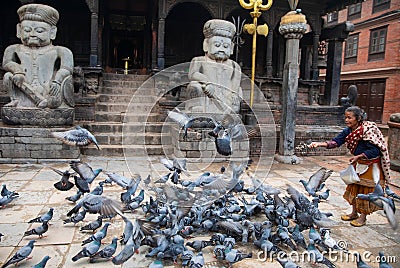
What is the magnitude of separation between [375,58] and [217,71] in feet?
50.3

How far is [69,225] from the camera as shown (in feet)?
10.9

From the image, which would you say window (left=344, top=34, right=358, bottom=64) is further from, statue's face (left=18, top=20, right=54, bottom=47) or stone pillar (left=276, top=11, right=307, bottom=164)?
statue's face (left=18, top=20, right=54, bottom=47)

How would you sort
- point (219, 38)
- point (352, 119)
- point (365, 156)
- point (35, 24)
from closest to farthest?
point (365, 156)
point (352, 119)
point (35, 24)
point (219, 38)

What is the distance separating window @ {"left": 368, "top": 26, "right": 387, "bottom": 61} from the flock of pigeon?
55.1 ft

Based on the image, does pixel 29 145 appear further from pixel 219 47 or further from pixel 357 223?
pixel 357 223

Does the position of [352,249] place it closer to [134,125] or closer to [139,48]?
[134,125]

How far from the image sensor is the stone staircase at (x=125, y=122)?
6.34m

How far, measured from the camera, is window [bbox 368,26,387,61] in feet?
57.5

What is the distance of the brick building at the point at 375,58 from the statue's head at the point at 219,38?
13.7 meters

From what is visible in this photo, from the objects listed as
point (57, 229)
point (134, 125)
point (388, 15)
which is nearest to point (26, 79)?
point (134, 125)

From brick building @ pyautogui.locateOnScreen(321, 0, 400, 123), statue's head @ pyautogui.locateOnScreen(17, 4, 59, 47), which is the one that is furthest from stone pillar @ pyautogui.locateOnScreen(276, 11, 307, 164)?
brick building @ pyautogui.locateOnScreen(321, 0, 400, 123)

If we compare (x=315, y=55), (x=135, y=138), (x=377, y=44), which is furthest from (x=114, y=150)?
(x=377, y=44)

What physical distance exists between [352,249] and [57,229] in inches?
115

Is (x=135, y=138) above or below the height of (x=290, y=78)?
below
